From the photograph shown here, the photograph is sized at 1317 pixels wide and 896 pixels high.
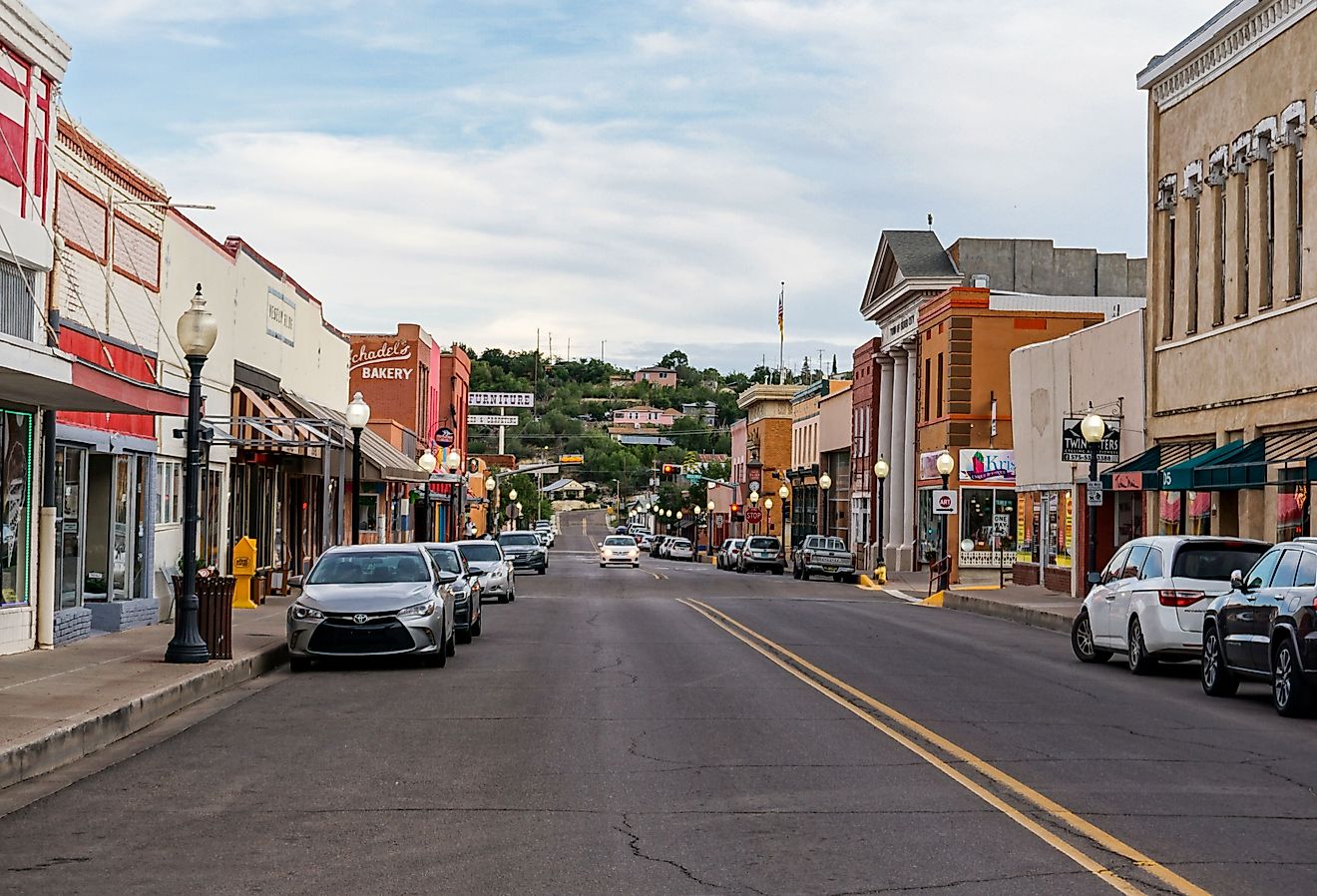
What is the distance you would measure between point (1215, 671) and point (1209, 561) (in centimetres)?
255

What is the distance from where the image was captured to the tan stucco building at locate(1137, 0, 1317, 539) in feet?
94.4

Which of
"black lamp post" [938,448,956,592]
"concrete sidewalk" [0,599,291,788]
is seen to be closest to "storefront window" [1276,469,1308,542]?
"black lamp post" [938,448,956,592]

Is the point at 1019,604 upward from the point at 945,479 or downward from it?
downward

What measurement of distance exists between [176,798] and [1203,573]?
1342cm

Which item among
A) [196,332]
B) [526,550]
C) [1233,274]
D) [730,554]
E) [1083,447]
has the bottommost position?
[730,554]

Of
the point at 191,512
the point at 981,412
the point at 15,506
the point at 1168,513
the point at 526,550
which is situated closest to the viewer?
the point at 191,512

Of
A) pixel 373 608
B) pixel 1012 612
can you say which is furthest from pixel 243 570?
pixel 1012 612

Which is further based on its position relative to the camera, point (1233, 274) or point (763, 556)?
point (763, 556)

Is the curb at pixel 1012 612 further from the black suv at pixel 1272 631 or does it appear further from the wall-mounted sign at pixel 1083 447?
the black suv at pixel 1272 631

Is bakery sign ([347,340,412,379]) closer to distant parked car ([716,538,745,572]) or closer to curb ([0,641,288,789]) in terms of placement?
distant parked car ([716,538,745,572])

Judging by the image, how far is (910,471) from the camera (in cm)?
6675

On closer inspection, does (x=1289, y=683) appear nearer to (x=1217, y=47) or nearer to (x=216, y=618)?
(x=216, y=618)

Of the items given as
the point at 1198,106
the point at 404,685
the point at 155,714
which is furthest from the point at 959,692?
the point at 1198,106

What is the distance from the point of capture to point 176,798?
10.6 m
